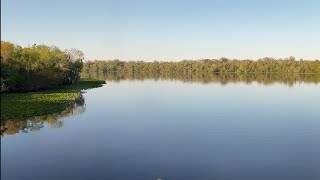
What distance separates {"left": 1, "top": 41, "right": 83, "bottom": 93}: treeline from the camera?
6631cm

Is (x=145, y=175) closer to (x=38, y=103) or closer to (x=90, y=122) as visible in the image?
(x=90, y=122)

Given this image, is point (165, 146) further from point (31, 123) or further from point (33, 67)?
point (33, 67)

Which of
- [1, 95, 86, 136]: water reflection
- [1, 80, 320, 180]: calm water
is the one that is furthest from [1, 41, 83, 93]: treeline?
[1, 80, 320, 180]: calm water

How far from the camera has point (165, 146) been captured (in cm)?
2848

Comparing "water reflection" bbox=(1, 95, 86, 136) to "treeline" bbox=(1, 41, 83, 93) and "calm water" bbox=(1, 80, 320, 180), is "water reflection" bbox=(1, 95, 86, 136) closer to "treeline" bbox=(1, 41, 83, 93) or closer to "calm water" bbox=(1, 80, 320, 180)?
"calm water" bbox=(1, 80, 320, 180)

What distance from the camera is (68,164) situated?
23.4 metres

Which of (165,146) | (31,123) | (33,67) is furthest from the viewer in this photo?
(33,67)

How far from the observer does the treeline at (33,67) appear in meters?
66.3

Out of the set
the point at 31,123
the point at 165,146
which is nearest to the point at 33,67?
the point at 31,123

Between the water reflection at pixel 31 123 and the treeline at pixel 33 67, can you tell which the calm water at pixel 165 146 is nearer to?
the water reflection at pixel 31 123

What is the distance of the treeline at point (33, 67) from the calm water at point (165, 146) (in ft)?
80.8

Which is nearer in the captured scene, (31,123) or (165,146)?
(165,146)

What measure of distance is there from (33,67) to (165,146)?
53.8 metres

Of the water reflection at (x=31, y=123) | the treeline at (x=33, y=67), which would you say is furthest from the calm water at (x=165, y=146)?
the treeline at (x=33, y=67)
